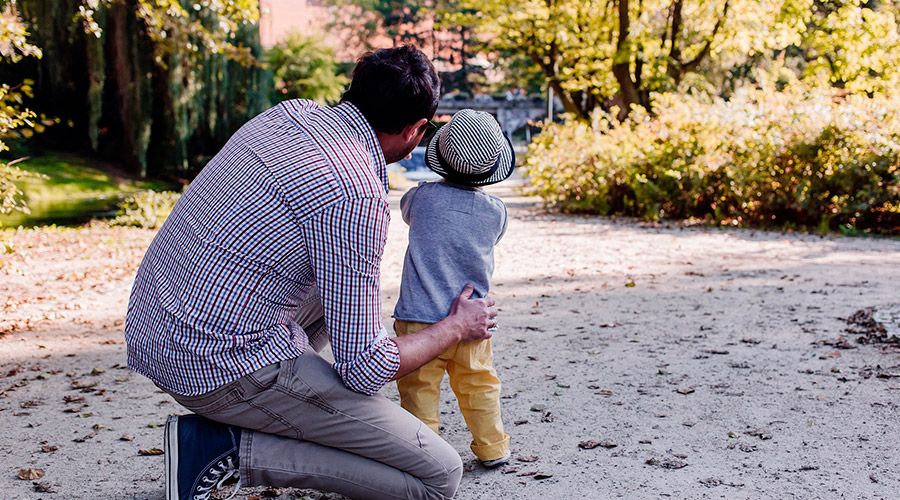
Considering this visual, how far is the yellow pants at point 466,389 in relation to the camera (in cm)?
350

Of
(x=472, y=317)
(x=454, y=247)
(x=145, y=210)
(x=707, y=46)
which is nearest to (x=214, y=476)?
(x=472, y=317)

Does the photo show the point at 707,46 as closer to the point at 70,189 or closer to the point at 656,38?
the point at 656,38

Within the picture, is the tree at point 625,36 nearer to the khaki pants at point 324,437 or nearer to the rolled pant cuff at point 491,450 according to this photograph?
the rolled pant cuff at point 491,450

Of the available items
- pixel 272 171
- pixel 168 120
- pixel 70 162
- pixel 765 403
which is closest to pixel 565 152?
pixel 168 120

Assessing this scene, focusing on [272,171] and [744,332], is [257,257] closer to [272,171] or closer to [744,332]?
[272,171]

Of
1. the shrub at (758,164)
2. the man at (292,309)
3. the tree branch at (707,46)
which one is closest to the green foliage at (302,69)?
the tree branch at (707,46)

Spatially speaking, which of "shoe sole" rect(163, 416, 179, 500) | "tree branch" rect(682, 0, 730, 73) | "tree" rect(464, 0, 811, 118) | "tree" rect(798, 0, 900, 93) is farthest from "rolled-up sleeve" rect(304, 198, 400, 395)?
"tree" rect(798, 0, 900, 93)

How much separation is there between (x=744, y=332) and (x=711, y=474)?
107 inches

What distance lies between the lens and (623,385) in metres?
4.92

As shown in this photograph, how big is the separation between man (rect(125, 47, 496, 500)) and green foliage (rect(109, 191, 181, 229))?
10.6 m

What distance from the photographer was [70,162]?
16.5 metres

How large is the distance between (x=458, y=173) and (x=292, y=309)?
973 millimetres

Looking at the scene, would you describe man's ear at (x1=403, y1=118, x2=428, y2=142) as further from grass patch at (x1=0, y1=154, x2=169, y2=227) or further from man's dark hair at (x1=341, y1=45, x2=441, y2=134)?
grass patch at (x1=0, y1=154, x2=169, y2=227)

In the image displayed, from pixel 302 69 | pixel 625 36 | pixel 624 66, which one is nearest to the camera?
pixel 625 36
